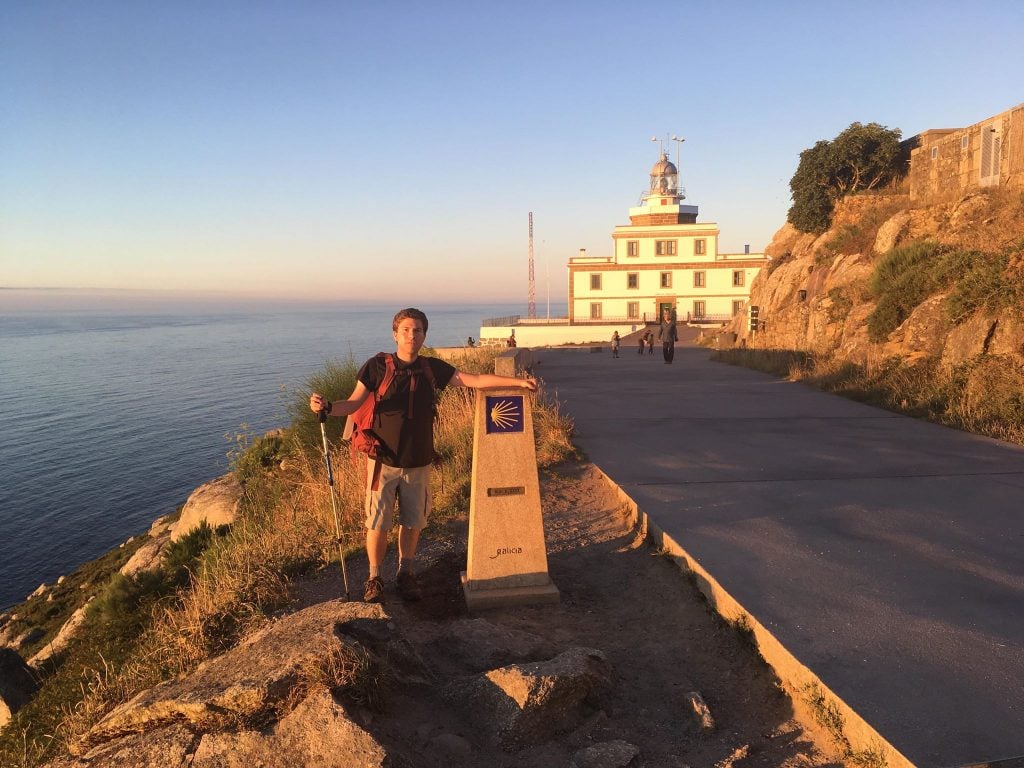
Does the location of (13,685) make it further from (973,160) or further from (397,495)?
(973,160)

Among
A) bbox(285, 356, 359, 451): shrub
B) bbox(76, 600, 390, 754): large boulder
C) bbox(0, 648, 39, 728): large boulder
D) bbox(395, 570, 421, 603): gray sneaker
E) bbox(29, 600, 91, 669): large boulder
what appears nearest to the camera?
bbox(76, 600, 390, 754): large boulder

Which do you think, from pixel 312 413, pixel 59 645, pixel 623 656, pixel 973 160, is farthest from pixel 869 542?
pixel 973 160

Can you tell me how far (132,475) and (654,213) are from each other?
4786 cm

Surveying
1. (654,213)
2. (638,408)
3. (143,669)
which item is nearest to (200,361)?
(654,213)

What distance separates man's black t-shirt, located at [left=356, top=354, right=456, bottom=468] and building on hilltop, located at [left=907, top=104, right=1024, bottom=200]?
16646 millimetres

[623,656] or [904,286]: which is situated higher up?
[904,286]

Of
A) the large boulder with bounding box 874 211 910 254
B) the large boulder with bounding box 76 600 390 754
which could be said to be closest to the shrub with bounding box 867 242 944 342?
the large boulder with bounding box 874 211 910 254

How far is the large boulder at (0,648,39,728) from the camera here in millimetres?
6176

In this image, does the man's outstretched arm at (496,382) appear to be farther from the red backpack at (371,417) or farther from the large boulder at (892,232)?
the large boulder at (892,232)

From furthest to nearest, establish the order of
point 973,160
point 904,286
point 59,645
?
point 973,160 < point 904,286 < point 59,645

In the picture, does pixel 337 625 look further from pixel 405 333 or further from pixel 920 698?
pixel 920 698

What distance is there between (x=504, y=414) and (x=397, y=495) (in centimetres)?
99

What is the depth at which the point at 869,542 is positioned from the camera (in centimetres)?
529

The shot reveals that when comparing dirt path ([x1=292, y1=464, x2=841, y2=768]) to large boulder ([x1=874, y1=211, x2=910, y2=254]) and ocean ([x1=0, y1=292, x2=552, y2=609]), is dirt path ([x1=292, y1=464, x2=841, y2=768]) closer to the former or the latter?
ocean ([x1=0, y1=292, x2=552, y2=609])
